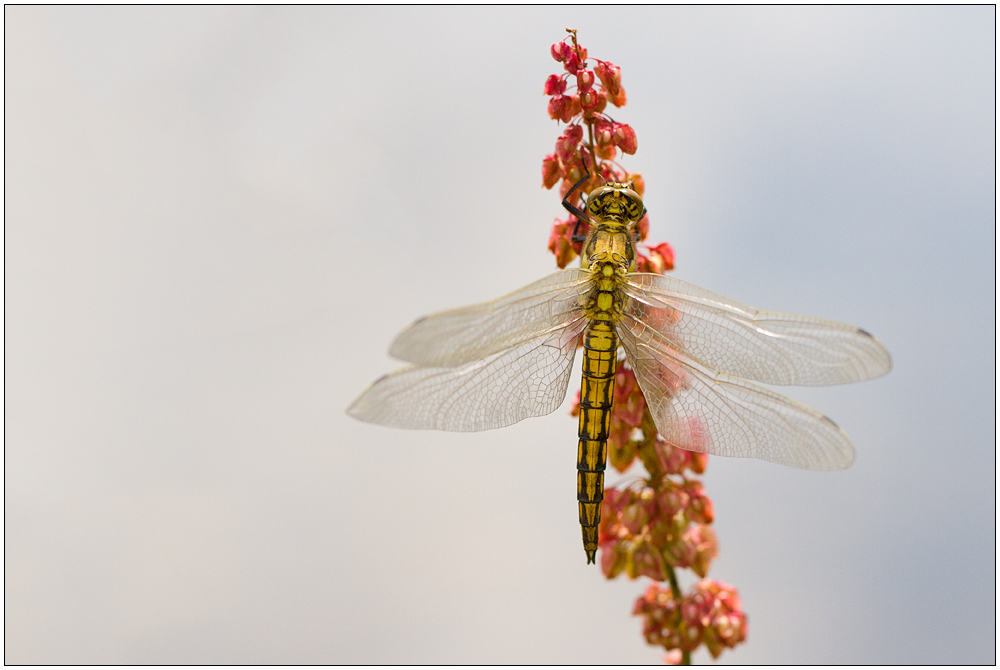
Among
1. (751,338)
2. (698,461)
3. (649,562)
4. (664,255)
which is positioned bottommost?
(649,562)

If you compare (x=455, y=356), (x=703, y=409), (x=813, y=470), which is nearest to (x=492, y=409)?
(x=455, y=356)

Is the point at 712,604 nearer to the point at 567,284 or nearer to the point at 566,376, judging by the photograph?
the point at 566,376

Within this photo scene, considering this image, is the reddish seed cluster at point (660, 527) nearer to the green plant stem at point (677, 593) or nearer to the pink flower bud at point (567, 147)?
the green plant stem at point (677, 593)

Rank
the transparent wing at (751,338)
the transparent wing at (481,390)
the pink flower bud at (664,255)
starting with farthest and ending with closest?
1. the pink flower bud at (664,255)
2. the transparent wing at (481,390)
3. the transparent wing at (751,338)

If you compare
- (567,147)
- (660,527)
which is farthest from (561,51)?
(660,527)

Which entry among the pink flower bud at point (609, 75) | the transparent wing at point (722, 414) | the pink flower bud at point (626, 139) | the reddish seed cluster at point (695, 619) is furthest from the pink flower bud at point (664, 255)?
the reddish seed cluster at point (695, 619)

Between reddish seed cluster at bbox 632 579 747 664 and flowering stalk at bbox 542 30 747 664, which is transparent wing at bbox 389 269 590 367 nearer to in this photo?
flowering stalk at bbox 542 30 747 664

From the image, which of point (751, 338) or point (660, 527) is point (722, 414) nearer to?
point (751, 338)
